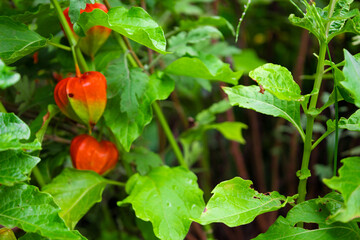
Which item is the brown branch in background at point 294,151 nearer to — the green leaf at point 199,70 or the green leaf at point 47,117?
the green leaf at point 199,70

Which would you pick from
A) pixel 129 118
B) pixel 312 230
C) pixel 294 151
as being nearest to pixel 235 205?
pixel 312 230

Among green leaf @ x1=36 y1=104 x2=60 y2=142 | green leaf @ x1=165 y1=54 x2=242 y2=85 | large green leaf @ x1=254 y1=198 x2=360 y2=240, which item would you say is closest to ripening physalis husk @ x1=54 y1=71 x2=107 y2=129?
green leaf @ x1=36 y1=104 x2=60 y2=142

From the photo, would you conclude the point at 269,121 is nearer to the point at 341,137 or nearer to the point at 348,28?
the point at 341,137

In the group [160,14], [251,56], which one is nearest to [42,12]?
[160,14]

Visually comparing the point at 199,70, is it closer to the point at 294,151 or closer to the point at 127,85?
the point at 127,85

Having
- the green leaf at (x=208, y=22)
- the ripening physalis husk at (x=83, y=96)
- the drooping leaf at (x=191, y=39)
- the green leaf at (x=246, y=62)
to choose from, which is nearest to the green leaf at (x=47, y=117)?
the ripening physalis husk at (x=83, y=96)

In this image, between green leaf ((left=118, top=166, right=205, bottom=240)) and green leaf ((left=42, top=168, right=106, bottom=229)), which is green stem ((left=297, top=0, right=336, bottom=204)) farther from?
green leaf ((left=42, top=168, right=106, bottom=229))
